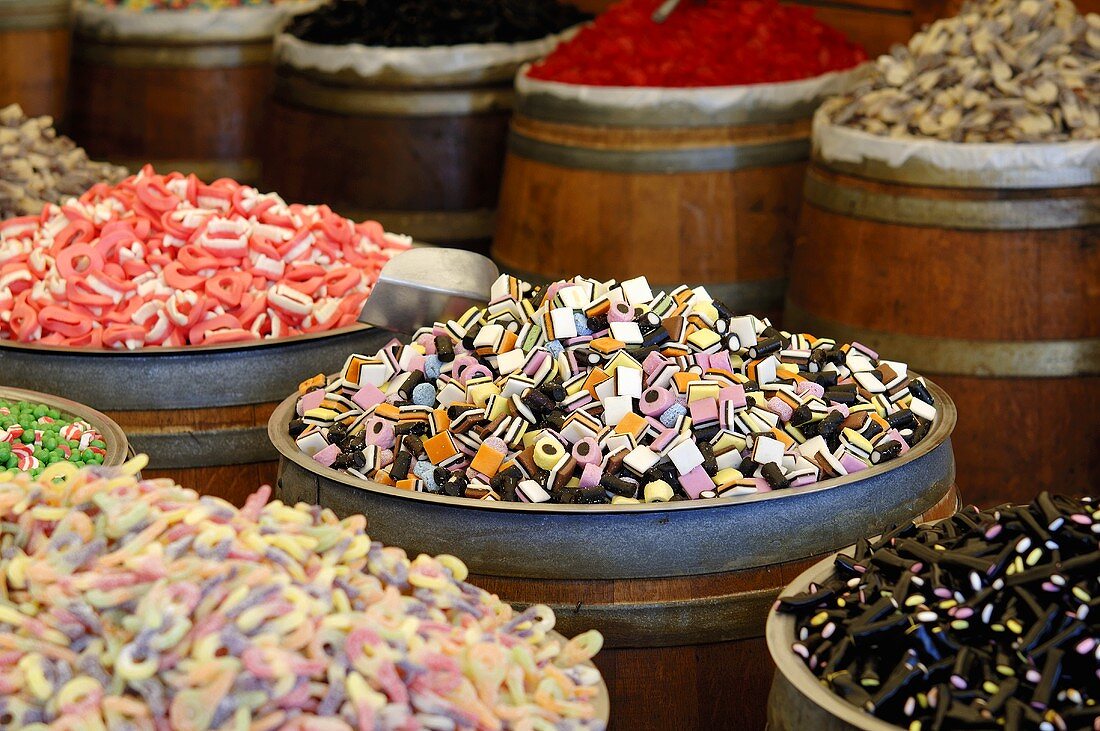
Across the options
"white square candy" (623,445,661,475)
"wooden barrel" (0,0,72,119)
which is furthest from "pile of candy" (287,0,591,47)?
"white square candy" (623,445,661,475)

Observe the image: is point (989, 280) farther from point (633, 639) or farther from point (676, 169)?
point (633, 639)

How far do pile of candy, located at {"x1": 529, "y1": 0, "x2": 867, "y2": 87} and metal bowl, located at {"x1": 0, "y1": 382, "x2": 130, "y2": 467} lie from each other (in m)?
1.71

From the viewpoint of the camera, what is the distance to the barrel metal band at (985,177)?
261cm

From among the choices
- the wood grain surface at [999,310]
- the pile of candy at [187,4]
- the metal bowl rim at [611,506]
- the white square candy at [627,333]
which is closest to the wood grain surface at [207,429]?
the metal bowl rim at [611,506]

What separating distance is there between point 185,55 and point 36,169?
1.31 m

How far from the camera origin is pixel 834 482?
1712 millimetres

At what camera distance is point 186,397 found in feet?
7.41

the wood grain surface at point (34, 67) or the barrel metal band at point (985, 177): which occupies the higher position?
the barrel metal band at point (985, 177)

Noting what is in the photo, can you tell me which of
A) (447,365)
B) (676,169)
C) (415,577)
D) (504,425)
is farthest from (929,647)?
(676,169)

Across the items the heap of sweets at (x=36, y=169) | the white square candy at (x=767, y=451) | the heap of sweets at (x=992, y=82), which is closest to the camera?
the white square candy at (x=767, y=451)

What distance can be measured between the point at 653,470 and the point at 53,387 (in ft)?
3.59

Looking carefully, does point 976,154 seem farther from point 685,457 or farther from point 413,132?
A: point 413,132

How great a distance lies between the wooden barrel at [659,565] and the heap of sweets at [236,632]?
0.68 ft

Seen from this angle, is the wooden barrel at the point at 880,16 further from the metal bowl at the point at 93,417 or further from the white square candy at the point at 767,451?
the metal bowl at the point at 93,417
